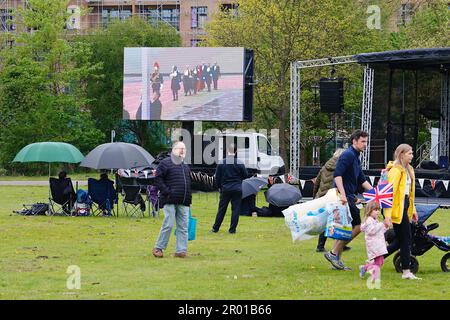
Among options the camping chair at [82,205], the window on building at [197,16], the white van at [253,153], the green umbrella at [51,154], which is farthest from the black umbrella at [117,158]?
the window on building at [197,16]

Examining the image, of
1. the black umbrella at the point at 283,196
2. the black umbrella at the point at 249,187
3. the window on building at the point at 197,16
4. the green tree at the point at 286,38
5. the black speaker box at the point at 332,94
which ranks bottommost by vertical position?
the black umbrella at the point at 283,196

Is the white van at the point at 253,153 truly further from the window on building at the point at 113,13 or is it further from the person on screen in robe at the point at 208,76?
the window on building at the point at 113,13

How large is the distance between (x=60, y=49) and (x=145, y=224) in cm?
3349

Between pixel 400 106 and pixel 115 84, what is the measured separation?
3006cm

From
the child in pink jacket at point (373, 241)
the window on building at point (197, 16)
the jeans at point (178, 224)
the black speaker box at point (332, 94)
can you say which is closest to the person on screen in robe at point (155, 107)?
the black speaker box at point (332, 94)

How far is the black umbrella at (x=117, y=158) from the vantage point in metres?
22.9

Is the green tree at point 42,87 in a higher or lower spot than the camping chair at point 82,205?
higher

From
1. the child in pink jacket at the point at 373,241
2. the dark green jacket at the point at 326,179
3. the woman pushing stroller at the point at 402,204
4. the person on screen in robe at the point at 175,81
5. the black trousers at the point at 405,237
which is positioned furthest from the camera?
the person on screen in robe at the point at 175,81

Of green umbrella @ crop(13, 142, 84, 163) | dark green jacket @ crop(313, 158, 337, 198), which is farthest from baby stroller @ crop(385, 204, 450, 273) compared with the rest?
green umbrella @ crop(13, 142, 84, 163)

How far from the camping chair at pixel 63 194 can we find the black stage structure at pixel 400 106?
6.89 meters

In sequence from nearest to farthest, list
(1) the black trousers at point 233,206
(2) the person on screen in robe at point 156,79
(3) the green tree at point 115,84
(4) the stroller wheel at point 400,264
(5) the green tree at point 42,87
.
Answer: (4) the stroller wheel at point 400,264 < (1) the black trousers at point 233,206 < (2) the person on screen in robe at point 156,79 < (5) the green tree at point 42,87 < (3) the green tree at point 115,84

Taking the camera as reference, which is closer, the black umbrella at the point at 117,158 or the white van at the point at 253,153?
the black umbrella at the point at 117,158

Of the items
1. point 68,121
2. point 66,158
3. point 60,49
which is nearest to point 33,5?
point 60,49

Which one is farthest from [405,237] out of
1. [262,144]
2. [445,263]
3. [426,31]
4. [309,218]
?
[426,31]
